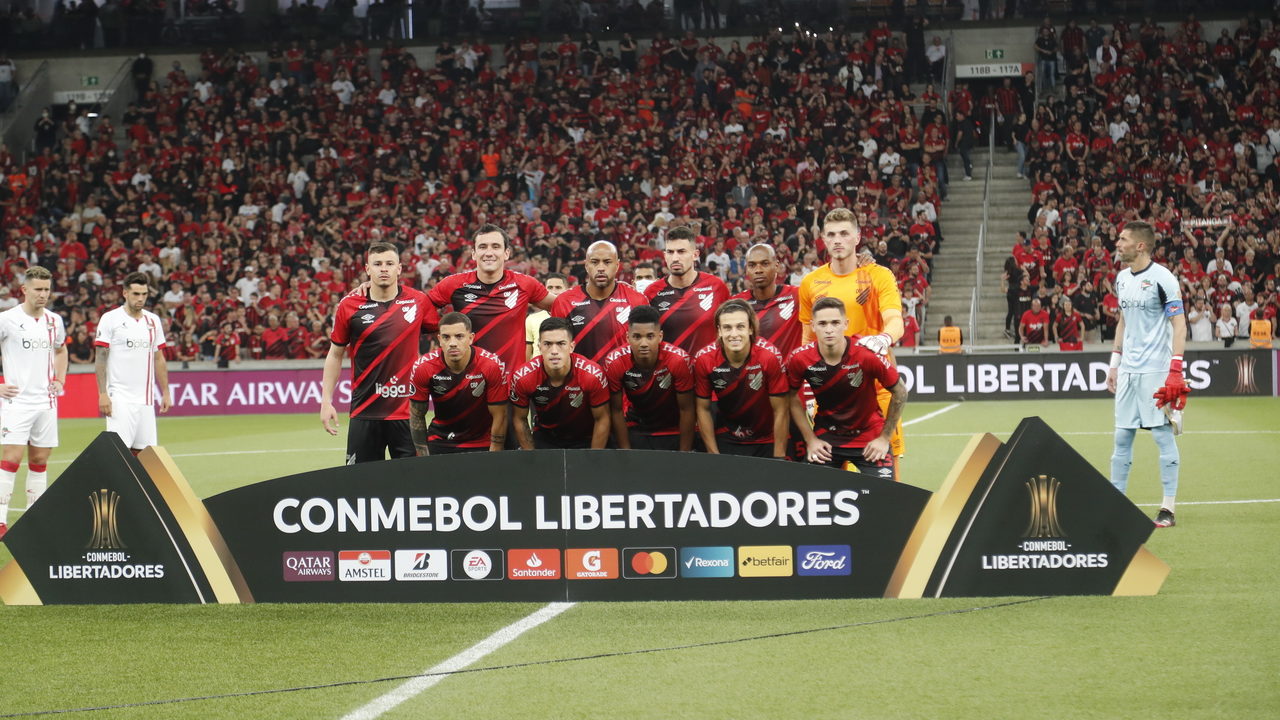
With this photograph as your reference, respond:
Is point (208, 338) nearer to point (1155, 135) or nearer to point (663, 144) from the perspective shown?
point (663, 144)

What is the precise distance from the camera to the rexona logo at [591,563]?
7031 mm

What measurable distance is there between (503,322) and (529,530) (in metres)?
2.32

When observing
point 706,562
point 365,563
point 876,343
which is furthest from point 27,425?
point 876,343

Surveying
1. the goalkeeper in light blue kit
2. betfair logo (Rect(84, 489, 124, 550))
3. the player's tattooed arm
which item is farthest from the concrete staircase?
betfair logo (Rect(84, 489, 124, 550))

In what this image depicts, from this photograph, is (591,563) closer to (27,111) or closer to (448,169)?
(448,169)

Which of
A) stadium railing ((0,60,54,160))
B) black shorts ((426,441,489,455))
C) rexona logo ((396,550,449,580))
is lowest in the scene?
rexona logo ((396,550,449,580))

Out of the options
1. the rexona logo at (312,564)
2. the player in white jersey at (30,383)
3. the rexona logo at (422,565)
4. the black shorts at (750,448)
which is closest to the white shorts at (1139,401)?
the black shorts at (750,448)

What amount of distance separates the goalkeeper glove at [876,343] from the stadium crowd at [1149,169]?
15.6 m

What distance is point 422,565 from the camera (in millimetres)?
7117

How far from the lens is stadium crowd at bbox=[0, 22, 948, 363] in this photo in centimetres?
2605

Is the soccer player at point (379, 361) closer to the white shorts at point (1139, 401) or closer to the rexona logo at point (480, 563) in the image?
the rexona logo at point (480, 563)

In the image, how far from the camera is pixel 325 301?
25.3m

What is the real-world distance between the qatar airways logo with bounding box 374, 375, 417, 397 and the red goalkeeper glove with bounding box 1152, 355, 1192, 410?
17.6 ft

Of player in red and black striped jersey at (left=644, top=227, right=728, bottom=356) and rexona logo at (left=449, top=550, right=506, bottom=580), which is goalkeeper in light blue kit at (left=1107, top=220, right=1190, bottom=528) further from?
rexona logo at (left=449, top=550, right=506, bottom=580)
